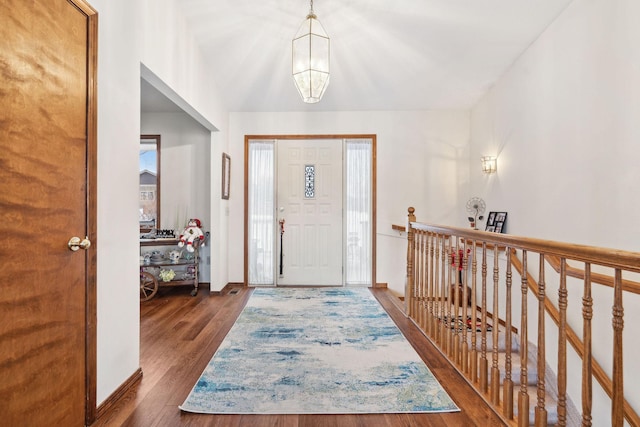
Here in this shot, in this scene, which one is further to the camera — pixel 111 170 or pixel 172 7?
pixel 172 7

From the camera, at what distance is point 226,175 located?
454 cm

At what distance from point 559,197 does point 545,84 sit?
109 centimetres

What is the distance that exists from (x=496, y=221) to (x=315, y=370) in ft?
9.50

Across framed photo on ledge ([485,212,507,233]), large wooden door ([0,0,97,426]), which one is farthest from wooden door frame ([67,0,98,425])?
framed photo on ledge ([485,212,507,233])

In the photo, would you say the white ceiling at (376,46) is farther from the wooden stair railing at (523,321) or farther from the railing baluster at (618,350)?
the railing baluster at (618,350)

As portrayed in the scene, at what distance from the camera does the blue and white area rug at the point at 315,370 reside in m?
1.93

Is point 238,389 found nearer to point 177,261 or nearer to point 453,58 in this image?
point 177,261

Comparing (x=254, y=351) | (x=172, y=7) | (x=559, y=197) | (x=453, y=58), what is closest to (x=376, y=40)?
(x=453, y=58)

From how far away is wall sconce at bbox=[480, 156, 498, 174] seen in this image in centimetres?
418

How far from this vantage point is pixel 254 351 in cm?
261

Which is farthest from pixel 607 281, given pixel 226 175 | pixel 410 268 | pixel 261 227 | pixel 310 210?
pixel 226 175

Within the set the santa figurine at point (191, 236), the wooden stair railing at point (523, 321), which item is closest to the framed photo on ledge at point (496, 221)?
the wooden stair railing at point (523, 321)

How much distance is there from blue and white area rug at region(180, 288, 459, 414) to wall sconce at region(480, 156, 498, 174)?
7.39ft

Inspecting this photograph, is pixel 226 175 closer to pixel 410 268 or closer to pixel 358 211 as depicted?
pixel 358 211
